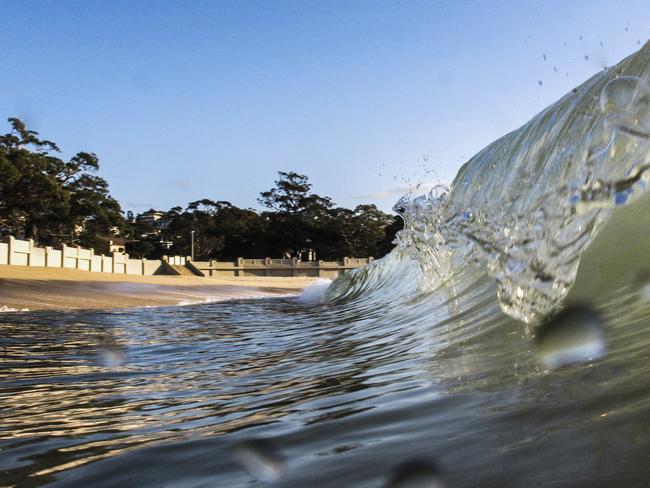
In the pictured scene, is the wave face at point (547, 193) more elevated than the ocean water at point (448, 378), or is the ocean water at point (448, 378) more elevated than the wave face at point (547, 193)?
the wave face at point (547, 193)

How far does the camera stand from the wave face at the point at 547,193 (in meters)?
1.96

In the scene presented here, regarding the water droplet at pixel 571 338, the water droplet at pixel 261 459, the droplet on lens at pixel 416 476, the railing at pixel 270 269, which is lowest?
the water droplet at pixel 261 459

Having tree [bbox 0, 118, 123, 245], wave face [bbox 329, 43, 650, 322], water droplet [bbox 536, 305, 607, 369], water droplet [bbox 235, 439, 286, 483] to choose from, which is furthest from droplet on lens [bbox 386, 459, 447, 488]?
tree [bbox 0, 118, 123, 245]

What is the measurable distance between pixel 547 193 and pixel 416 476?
1.76 m

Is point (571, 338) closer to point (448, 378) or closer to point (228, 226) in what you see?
point (448, 378)

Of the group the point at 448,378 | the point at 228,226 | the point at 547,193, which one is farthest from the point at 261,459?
the point at 228,226

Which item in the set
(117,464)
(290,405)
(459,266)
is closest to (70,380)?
(290,405)

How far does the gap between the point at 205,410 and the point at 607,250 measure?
5.00 ft

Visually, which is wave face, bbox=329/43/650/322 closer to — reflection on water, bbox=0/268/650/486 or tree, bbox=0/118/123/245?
reflection on water, bbox=0/268/650/486

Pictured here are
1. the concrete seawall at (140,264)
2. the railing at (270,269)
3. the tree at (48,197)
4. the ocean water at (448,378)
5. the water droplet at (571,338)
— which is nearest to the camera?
the ocean water at (448,378)

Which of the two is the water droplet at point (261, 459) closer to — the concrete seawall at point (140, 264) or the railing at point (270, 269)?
the concrete seawall at point (140, 264)

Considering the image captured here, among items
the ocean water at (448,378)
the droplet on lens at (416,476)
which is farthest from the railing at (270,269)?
the droplet on lens at (416,476)

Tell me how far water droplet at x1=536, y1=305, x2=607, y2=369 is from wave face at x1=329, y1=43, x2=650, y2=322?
131 mm

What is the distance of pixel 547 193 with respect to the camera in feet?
8.01
